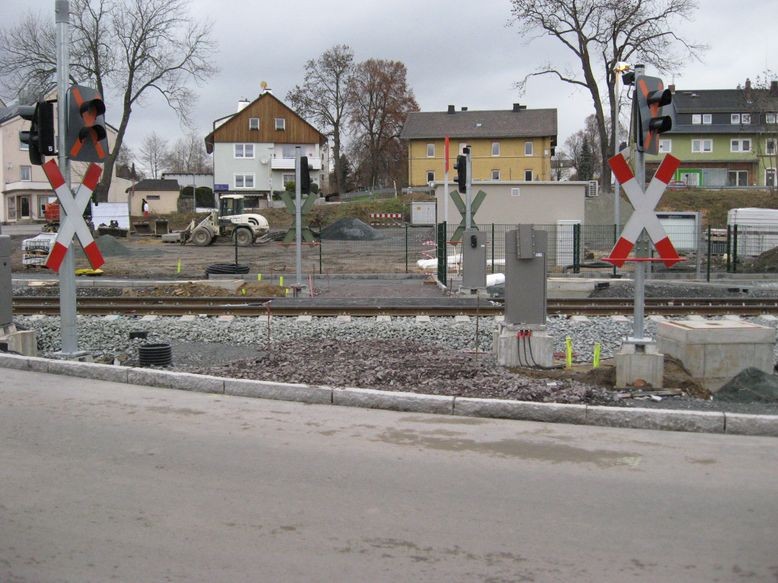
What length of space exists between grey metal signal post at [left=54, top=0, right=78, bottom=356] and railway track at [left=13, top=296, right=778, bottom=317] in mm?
5106

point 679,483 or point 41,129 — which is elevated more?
point 41,129

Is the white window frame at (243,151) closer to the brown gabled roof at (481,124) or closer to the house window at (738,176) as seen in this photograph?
the brown gabled roof at (481,124)

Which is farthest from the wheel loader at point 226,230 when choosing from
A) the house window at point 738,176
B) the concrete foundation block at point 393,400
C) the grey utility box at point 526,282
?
the house window at point 738,176

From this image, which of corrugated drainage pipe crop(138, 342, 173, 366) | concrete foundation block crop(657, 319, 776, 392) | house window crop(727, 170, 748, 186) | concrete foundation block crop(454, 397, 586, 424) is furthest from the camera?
house window crop(727, 170, 748, 186)

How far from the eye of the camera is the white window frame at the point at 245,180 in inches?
3098

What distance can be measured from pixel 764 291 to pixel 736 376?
531 inches

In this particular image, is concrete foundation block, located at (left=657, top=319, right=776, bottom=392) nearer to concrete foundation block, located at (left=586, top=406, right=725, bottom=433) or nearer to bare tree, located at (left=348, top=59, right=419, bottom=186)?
concrete foundation block, located at (left=586, top=406, right=725, bottom=433)

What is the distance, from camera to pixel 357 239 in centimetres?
4625

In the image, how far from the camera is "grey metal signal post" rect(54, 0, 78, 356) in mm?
9023

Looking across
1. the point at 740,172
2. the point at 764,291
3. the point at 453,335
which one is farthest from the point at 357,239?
the point at 740,172

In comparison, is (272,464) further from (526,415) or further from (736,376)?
(736,376)

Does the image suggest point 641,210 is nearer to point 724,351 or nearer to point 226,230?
point 724,351

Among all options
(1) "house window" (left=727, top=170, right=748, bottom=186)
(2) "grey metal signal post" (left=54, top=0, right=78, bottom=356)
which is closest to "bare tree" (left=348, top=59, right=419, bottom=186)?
(1) "house window" (left=727, top=170, right=748, bottom=186)

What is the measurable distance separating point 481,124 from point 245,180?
2482 cm
